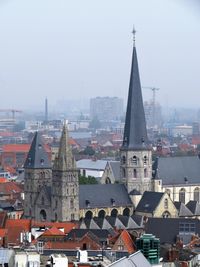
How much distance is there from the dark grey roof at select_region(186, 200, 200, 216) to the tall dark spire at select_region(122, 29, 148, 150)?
3.53m

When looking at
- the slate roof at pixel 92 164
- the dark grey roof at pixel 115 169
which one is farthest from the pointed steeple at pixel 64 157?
the slate roof at pixel 92 164

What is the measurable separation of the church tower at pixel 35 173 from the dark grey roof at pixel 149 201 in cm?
463

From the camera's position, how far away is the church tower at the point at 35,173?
183ft

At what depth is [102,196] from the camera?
54.6m

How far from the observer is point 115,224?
50.6 metres

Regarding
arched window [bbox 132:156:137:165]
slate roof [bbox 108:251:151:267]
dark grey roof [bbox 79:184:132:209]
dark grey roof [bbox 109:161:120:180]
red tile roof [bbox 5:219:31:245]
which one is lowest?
red tile roof [bbox 5:219:31:245]

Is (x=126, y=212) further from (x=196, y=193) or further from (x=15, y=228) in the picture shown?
(x=15, y=228)

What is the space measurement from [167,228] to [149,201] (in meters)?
8.43

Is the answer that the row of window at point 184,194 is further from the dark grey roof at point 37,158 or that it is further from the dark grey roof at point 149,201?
the dark grey roof at point 37,158

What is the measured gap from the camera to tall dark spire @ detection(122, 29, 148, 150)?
56.2 meters

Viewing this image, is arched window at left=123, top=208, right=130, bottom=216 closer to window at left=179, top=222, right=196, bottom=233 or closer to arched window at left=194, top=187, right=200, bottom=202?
arched window at left=194, top=187, right=200, bottom=202

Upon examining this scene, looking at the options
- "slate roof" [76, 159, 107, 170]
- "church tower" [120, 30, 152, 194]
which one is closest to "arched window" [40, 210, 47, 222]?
"church tower" [120, 30, 152, 194]

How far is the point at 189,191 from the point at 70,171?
8652mm

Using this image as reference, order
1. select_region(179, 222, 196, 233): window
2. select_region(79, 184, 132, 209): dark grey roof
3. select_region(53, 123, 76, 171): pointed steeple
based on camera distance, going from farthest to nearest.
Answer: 1. select_region(79, 184, 132, 209): dark grey roof
2. select_region(53, 123, 76, 171): pointed steeple
3. select_region(179, 222, 196, 233): window
